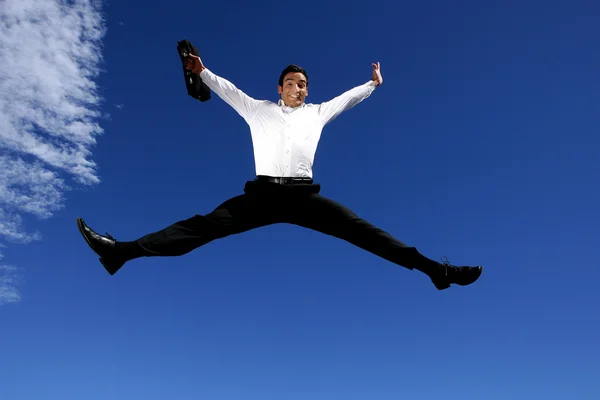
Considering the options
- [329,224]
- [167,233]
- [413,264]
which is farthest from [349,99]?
[167,233]

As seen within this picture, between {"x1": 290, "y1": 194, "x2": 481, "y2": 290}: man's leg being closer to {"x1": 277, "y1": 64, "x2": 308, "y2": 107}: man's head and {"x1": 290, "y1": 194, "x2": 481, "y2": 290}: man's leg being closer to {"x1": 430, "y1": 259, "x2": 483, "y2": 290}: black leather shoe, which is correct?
{"x1": 430, "y1": 259, "x2": 483, "y2": 290}: black leather shoe

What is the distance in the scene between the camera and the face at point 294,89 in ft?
27.1

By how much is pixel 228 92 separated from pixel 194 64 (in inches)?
25.4

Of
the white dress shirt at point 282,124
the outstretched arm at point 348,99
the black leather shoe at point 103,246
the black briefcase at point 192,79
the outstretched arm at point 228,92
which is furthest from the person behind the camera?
the outstretched arm at point 348,99

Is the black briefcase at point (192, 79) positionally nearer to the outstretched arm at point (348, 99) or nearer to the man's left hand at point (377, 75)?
the outstretched arm at point (348, 99)

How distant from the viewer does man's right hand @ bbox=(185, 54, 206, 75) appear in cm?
815

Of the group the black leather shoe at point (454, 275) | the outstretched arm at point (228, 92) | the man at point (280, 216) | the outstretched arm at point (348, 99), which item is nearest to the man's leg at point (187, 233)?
the man at point (280, 216)

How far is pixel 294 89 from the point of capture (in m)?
8.27

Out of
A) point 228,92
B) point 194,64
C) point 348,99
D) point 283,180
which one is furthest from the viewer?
point 348,99

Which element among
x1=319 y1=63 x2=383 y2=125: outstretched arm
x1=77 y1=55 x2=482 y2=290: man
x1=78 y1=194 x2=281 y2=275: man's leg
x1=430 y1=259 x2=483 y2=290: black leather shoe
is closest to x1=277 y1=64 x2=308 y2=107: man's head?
x1=77 y1=55 x2=482 y2=290: man

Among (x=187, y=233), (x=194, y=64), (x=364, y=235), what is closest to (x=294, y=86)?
(x=194, y=64)

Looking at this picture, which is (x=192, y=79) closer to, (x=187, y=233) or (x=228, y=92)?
(x=228, y=92)

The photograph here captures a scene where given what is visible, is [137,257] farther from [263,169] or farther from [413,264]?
[413,264]

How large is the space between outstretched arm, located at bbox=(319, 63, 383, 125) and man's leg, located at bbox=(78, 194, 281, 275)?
6.03 feet
